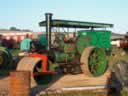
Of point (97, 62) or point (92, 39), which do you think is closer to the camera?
point (97, 62)

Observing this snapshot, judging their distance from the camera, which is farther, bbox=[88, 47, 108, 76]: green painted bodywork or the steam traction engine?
bbox=[88, 47, 108, 76]: green painted bodywork

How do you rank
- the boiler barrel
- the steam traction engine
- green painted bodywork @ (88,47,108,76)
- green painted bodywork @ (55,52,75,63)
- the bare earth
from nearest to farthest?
the boiler barrel → the bare earth → the steam traction engine → green painted bodywork @ (55,52,75,63) → green painted bodywork @ (88,47,108,76)

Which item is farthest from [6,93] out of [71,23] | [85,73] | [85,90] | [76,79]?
[71,23]

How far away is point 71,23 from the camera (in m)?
16.8

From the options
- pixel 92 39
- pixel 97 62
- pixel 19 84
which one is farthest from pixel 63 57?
pixel 19 84

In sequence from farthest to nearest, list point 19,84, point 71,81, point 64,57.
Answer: point 64,57, point 71,81, point 19,84

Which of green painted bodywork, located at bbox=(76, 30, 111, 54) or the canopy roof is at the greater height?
the canopy roof

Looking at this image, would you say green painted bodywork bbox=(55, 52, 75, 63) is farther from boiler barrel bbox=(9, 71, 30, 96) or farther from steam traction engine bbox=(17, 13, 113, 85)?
boiler barrel bbox=(9, 71, 30, 96)

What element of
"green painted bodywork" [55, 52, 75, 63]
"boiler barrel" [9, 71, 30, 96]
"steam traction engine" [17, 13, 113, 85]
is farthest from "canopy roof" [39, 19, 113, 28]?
"boiler barrel" [9, 71, 30, 96]

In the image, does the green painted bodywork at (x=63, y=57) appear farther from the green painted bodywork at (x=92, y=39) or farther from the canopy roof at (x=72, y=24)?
the canopy roof at (x=72, y=24)

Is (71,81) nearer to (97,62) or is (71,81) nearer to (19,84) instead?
(97,62)

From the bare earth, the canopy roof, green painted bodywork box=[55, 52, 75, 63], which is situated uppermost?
the canopy roof

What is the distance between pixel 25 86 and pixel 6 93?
44.9 inches

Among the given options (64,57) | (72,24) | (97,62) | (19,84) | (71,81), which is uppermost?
(72,24)
